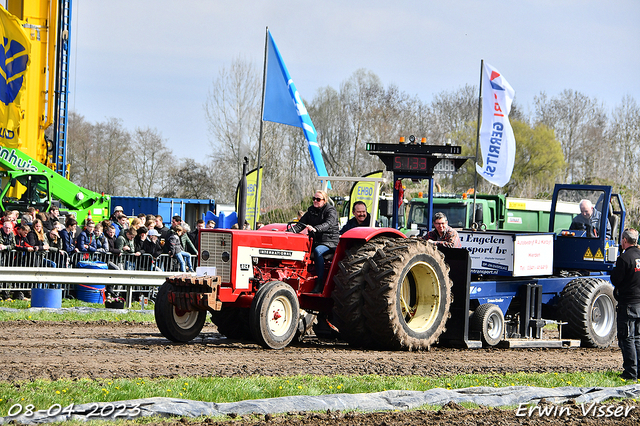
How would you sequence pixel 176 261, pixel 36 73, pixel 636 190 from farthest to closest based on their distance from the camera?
1. pixel 636 190
2. pixel 36 73
3. pixel 176 261

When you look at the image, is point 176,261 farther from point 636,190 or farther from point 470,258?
point 636,190

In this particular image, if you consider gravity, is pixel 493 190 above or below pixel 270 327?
above

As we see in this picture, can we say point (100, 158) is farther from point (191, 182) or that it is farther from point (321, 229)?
point (321, 229)

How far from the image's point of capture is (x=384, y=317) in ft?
31.5

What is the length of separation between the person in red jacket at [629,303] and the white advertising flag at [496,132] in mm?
12649

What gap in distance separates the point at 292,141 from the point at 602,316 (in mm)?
41347

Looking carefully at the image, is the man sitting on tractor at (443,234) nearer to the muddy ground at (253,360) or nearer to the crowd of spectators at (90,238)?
the muddy ground at (253,360)

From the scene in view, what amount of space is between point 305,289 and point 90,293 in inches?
263

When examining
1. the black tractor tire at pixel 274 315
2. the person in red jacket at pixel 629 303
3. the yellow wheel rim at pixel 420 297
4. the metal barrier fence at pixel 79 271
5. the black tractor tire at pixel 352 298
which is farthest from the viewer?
the metal barrier fence at pixel 79 271

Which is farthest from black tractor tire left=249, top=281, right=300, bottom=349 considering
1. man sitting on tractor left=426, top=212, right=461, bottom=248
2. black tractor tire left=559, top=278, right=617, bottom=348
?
black tractor tire left=559, top=278, right=617, bottom=348

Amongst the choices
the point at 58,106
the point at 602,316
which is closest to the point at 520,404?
the point at 602,316

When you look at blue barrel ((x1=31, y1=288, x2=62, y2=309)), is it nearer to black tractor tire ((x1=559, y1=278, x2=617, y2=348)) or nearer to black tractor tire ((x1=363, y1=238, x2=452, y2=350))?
black tractor tire ((x1=363, y1=238, x2=452, y2=350))

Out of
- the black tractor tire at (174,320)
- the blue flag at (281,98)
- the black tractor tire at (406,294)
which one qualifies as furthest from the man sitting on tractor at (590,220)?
the black tractor tire at (174,320)

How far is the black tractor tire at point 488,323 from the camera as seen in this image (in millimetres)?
10844
